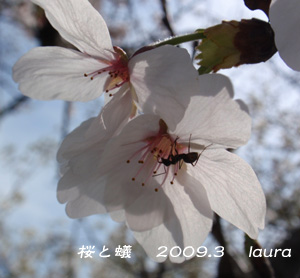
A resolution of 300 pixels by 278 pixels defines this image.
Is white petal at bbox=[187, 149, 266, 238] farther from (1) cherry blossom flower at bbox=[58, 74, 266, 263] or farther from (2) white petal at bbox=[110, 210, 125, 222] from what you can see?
(2) white petal at bbox=[110, 210, 125, 222]

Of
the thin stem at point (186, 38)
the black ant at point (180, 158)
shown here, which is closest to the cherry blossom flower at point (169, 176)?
the black ant at point (180, 158)

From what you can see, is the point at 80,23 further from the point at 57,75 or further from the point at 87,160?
the point at 87,160

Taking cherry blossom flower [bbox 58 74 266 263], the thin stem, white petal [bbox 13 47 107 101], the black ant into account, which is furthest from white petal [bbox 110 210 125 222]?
the thin stem

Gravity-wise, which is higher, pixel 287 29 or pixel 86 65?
pixel 287 29

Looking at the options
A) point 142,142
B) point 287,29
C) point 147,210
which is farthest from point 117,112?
point 287,29

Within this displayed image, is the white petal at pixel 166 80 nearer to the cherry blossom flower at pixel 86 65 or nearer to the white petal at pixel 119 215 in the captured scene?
the cherry blossom flower at pixel 86 65

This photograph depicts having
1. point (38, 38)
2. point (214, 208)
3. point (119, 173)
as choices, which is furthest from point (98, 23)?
point (38, 38)

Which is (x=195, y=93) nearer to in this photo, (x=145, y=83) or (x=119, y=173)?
(x=145, y=83)

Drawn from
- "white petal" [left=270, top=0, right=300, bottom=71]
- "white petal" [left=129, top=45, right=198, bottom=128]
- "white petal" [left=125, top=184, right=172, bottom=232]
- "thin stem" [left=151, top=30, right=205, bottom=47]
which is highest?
"white petal" [left=270, top=0, right=300, bottom=71]
